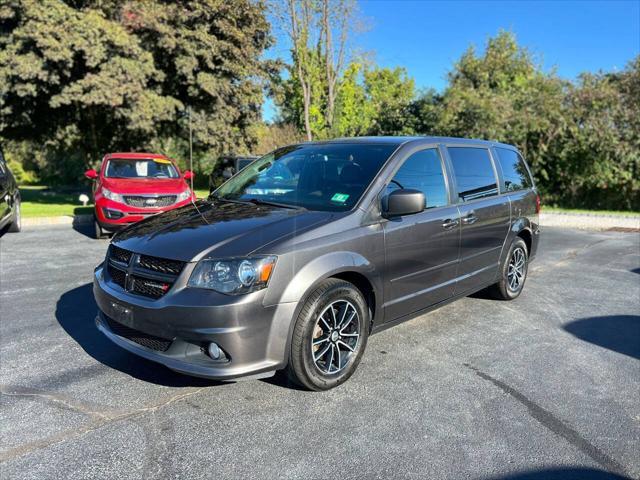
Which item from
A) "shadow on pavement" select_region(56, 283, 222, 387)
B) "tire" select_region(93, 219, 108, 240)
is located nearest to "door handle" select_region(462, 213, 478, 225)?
"shadow on pavement" select_region(56, 283, 222, 387)

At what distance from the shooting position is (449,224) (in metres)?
4.45

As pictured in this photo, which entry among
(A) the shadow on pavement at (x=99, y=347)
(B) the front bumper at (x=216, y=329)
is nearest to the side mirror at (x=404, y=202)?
(B) the front bumper at (x=216, y=329)

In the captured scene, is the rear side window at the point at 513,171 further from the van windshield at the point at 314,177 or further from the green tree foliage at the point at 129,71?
the green tree foliage at the point at 129,71

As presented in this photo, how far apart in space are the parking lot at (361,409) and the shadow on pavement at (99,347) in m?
0.02

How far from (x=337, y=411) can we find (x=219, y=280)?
3.78 ft

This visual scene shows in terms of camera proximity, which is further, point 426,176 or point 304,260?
point 426,176

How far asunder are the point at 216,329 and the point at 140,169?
8.70m

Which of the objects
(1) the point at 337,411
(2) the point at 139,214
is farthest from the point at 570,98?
(1) the point at 337,411

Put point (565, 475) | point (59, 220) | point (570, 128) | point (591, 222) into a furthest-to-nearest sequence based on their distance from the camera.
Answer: point (570, 128), point (591, 222), point (59, 220), point (565, 475)

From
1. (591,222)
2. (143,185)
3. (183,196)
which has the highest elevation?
(143,185)

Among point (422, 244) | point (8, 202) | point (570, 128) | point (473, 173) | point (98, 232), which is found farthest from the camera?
point (570, 128)

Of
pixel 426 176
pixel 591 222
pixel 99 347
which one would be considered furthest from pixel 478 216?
pixel 591 222

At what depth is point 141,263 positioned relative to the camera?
3322 millimetres

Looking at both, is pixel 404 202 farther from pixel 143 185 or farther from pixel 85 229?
pixel 85 229
